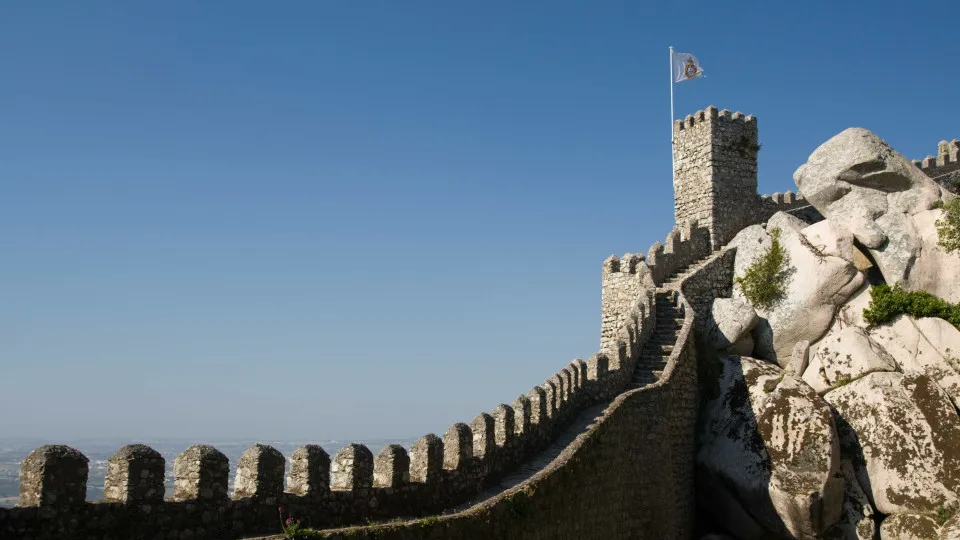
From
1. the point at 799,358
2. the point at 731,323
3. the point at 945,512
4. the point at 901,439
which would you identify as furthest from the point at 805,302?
the point at 945,512

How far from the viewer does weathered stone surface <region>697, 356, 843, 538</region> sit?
19.5 meters

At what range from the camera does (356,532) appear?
31.4 feet

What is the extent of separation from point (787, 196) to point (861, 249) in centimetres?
555

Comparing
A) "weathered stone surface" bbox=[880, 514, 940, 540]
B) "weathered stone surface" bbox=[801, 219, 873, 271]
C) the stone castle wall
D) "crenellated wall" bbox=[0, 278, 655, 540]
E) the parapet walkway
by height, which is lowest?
"weathered stone surface" bbox=[880, 514, 940, 540]

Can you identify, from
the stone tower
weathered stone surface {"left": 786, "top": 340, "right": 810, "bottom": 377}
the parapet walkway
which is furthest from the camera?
the stone tower

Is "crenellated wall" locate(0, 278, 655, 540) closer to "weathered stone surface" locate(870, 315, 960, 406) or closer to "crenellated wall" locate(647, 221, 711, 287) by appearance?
"crenellated wall" locate(647, 221, 711, 287)

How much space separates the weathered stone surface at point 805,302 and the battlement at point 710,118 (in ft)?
19.3

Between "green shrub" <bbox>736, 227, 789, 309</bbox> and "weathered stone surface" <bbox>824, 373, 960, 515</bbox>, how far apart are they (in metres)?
3.81

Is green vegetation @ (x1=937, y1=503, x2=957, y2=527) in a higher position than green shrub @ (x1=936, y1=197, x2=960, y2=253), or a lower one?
lower

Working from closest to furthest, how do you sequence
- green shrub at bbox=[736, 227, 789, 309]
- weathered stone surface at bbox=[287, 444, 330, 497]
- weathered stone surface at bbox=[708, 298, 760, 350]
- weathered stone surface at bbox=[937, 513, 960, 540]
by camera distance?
weathered stone surface at bbox=[287, 444, 330, 497] < weathered stone surface at bbox=[937, 513, 960, 540] < weathered stone surface at bbox=[708, 298, 760, 350] < green shrub at bbox=[736, 227, 789, 309]

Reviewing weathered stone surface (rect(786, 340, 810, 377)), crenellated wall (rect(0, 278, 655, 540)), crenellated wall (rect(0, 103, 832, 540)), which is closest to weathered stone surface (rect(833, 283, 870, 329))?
weathered stone surface (rect(786, 340, 810, 377))

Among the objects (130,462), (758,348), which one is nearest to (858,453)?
(758,348)

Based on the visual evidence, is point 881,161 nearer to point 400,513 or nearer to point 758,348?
point 758,348

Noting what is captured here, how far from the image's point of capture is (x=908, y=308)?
23.6 m
